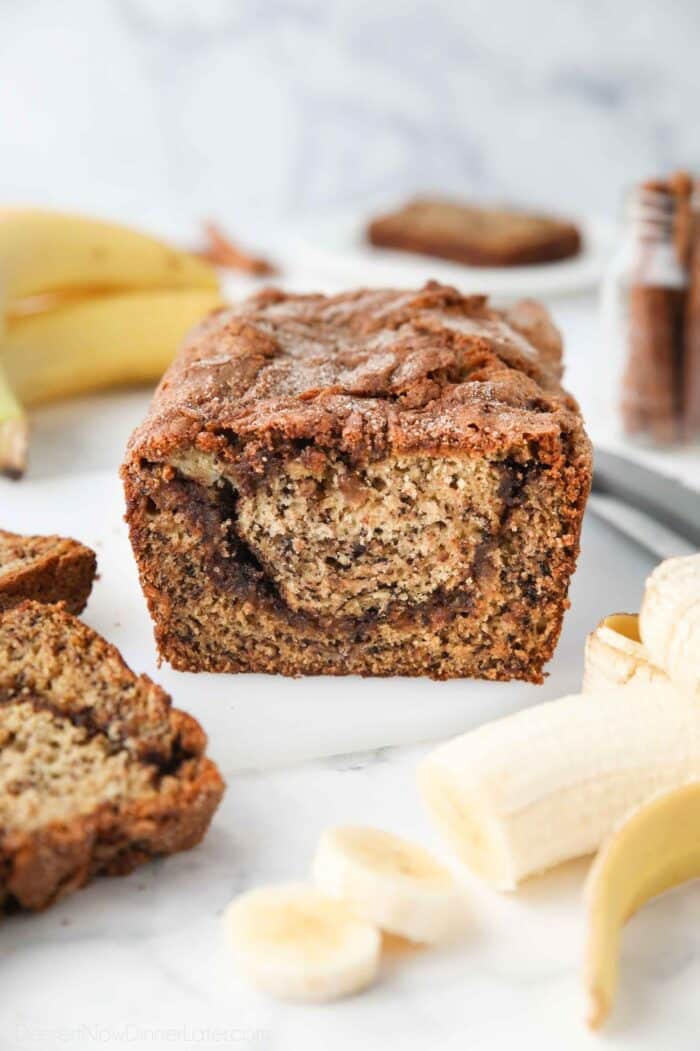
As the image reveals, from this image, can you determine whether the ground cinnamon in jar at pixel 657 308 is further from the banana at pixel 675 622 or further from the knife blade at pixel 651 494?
the banana at pixel 675 622

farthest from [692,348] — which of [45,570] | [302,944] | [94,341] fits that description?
[302,944]

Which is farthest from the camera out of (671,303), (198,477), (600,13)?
(600,13)

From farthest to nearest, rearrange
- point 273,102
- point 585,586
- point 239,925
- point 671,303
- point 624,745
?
point 273,102, point 671,303, point 585,586, point 624,745, point 239,925

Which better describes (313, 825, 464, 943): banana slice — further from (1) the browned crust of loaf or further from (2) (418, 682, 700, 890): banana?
(1) the browned crust of loaf

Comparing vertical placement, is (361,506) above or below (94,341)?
above

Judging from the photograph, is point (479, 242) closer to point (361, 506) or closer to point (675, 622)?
point (361, 506)

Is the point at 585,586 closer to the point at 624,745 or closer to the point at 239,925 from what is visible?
the point at 624,745

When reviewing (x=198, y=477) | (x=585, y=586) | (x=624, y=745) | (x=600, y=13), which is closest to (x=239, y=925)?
(x=624, y=745)
